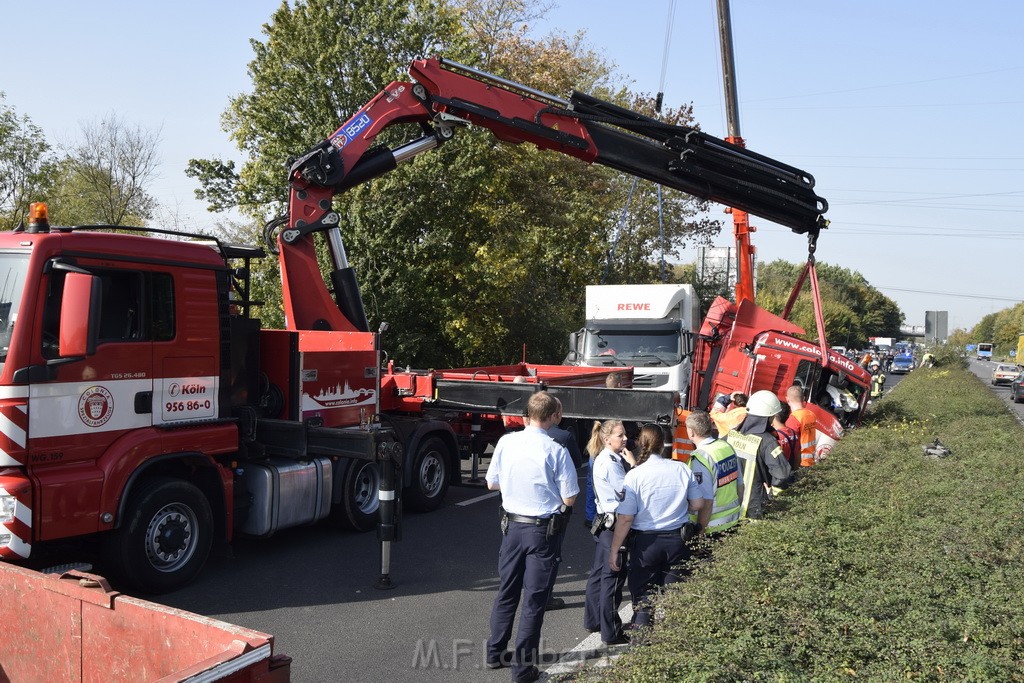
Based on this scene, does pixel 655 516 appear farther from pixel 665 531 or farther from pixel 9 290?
pixel 9 290

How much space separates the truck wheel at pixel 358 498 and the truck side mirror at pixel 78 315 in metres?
3.35

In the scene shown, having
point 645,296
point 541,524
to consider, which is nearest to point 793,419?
point 541,524

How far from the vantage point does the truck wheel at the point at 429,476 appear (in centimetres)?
986

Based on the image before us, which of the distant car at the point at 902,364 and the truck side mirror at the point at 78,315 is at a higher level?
the truck side mirror at the point at 78,315

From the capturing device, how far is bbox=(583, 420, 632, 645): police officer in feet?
18.1

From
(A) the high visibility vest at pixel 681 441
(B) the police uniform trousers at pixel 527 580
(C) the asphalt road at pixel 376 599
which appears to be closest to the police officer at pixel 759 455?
(A) the high visibility vest at pixel 681 441

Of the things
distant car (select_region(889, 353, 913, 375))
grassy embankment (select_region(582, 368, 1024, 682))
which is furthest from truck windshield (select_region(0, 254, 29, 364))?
distant car (select_region(889, 353, 913, 375))

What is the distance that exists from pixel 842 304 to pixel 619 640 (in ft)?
309

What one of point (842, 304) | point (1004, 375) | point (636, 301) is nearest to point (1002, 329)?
point (842, 304)

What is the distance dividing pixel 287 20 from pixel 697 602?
57.2 ft

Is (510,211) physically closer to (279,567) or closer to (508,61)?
(508,61)

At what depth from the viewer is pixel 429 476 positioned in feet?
33.4

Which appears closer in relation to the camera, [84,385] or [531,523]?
[531,523]

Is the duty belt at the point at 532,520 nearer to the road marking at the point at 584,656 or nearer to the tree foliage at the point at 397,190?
the road marking at the point at 584,656
